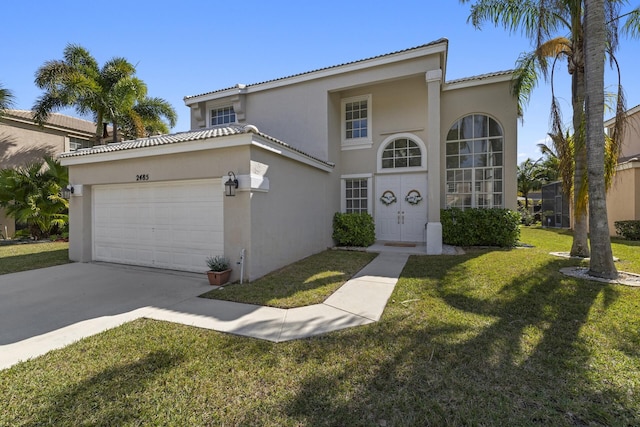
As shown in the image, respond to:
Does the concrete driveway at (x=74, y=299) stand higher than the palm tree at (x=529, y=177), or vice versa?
the palm tree at (x=529, y=177)

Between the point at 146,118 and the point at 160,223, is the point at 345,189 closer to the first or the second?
the point at 160,223

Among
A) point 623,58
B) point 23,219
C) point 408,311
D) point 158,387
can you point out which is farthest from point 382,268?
point 23,219

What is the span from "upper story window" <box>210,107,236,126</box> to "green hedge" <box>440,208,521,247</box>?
405 inches

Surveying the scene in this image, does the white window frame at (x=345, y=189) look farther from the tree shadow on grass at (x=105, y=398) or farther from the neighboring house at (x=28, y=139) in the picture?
the neighboring house at (x=28, y=139)

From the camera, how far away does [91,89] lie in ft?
51.1

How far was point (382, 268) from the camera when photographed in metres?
8.00

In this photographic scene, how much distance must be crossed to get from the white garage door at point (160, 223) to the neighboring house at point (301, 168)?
4 centimetres

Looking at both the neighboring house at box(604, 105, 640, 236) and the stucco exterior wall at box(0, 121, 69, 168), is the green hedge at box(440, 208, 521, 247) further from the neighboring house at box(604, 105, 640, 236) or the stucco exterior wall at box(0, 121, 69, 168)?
the stucco exterior wall at box(0, 121, 69, 168)

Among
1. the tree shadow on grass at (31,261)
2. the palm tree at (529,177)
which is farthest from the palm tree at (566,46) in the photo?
the palm tree at (529,177)

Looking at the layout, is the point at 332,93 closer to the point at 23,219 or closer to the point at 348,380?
the point at 348,380

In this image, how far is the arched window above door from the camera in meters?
11.7

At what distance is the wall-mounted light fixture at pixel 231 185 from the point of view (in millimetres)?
6592

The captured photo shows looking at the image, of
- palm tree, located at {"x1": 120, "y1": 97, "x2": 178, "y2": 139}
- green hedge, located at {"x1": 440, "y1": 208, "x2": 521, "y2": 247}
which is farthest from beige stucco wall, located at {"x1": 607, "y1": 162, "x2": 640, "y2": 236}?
palm tree, located at {"x1": 120, "y1": 97, "x2": 178, "y2": 139}

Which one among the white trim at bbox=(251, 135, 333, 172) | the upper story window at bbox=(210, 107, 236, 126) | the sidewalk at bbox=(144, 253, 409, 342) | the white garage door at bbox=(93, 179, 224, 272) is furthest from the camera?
the upper story window at bbox=(210, 107, 236, 126)
